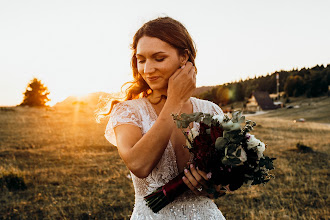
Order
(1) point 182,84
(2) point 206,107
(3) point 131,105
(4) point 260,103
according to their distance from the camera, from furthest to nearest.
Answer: (4) point 260,103 < (2) point 206,107 < (3) point 131,105 < (1) point 182,84

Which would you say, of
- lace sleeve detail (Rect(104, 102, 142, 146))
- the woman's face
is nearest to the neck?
the woman's face

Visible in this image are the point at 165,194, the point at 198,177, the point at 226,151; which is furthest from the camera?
the point at 165,194

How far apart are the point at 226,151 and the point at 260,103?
75180mm

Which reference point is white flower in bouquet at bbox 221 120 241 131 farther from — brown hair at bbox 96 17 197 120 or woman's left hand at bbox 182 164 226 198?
brown hair at bbox 96 17 197 120

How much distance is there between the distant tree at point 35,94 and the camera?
57500mm

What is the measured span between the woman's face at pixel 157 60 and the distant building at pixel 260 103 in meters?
72.5

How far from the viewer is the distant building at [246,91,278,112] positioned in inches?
2778

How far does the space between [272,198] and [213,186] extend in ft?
20.3

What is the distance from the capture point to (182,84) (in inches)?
76.5

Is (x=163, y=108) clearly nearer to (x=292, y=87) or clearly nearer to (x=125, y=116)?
(x=125, y=116)

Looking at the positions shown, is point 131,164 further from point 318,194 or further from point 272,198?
point 318,194

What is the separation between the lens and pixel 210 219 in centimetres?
209

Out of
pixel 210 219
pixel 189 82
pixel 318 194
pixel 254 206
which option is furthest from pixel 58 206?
pixel 318 194

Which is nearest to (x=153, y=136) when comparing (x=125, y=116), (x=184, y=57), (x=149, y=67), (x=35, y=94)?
(x=125, y=116)
